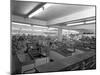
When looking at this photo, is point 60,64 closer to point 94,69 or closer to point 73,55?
point 73,55

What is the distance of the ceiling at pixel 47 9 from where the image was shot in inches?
50.4

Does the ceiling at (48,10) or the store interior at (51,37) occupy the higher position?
the ceiling at (48,10)

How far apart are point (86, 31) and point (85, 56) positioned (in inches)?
20.6

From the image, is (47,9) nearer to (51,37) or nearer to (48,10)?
(48,10)

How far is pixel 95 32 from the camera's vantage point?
1.50 metres

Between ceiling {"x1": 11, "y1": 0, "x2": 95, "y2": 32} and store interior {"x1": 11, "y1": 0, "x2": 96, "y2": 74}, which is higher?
ceiling {"x1": 11, "y1": 0, "x2": 95, "y2": 32}

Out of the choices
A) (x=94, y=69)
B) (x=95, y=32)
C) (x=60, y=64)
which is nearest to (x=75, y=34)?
(x=95, y=32)

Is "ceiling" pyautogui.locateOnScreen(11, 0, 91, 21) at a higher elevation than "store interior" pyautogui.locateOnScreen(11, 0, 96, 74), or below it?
higher

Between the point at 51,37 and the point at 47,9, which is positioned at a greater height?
the point at 47,9

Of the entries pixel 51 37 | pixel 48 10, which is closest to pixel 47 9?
pixel 48 10

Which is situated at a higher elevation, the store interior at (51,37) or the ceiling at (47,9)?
the ceiling at (47,9)

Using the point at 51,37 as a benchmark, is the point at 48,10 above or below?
above

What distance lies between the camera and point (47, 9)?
1.38m

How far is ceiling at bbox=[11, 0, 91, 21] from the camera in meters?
1.28
